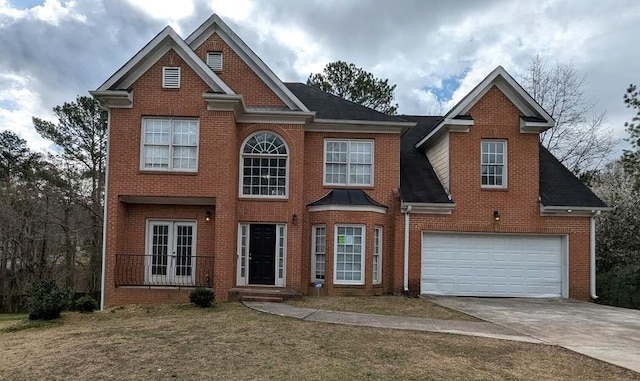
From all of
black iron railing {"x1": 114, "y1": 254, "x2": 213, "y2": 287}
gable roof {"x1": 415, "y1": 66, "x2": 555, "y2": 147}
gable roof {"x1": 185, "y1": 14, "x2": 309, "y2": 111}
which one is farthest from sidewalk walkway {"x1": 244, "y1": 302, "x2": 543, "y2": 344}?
gable roof {"x1": 415, "y1": 66, "x2": 555, "y2": 147}

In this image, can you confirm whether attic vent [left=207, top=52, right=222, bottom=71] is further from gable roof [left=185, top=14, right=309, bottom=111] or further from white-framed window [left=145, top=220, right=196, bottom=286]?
white-framed window [left=145, top=220, right=196, bottom=286]

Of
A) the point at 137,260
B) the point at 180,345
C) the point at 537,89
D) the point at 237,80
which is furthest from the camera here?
the point at 537,89

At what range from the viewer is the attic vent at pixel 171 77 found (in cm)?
1491

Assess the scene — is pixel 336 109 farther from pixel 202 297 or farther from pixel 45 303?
pixel 45 303

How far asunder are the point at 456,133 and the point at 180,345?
40.1 feet

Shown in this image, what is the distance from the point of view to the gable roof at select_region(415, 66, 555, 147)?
16844mm

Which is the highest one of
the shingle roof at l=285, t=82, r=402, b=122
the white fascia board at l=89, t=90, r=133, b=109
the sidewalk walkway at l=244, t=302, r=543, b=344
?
the shingle roof at l=285, t=82, r=402, b=122

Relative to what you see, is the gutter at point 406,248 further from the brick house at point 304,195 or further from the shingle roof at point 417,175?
the shingle roof at point 417,175

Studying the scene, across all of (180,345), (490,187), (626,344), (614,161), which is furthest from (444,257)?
(614,161)

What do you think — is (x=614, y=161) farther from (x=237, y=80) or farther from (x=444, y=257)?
(x=237, y=80)

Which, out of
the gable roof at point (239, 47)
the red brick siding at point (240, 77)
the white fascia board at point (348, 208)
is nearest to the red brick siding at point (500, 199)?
the white fascia board at point (348, 208)

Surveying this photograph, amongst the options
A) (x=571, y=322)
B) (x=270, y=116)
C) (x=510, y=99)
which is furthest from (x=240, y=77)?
(x=571, y=322)

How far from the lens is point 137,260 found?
15.5 meters

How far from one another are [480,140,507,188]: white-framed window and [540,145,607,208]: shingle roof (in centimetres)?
158
